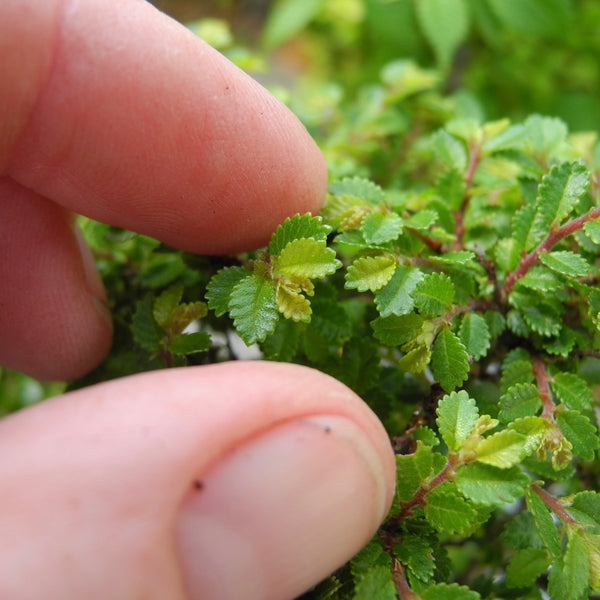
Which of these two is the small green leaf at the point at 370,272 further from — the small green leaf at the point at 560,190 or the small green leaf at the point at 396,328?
the small green leaf at the point at 560,190

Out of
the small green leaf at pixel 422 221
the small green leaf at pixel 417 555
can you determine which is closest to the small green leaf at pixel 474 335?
the small green leaf at pixel 422 221

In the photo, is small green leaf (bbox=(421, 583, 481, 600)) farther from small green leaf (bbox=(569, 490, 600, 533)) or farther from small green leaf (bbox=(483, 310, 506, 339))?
small green leaf (bbox=(483, 310, 506, 339))

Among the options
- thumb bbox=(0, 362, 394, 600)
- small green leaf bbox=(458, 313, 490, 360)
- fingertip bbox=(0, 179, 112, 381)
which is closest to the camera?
thumb bbox=(0, 362, 394, 600)

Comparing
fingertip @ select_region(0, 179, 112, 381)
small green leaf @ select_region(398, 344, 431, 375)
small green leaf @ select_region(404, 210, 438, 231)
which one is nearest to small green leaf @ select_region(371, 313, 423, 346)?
small green leaf @ select_region(398, 344, 431, 375)

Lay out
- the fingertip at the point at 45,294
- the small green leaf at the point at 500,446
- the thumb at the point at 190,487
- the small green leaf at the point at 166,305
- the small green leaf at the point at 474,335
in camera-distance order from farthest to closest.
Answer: the fingertip at the point at 45,294, the small green leaf at the point at 166,305, the small green leaf at the point at 474,335, the small green leaf at the point at 500,446, the thumb at the point at 190,487

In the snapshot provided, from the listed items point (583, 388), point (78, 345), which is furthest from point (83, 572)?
point (583, 388)

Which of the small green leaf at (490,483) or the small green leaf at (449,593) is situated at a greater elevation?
the small green leaf at (490,483)
